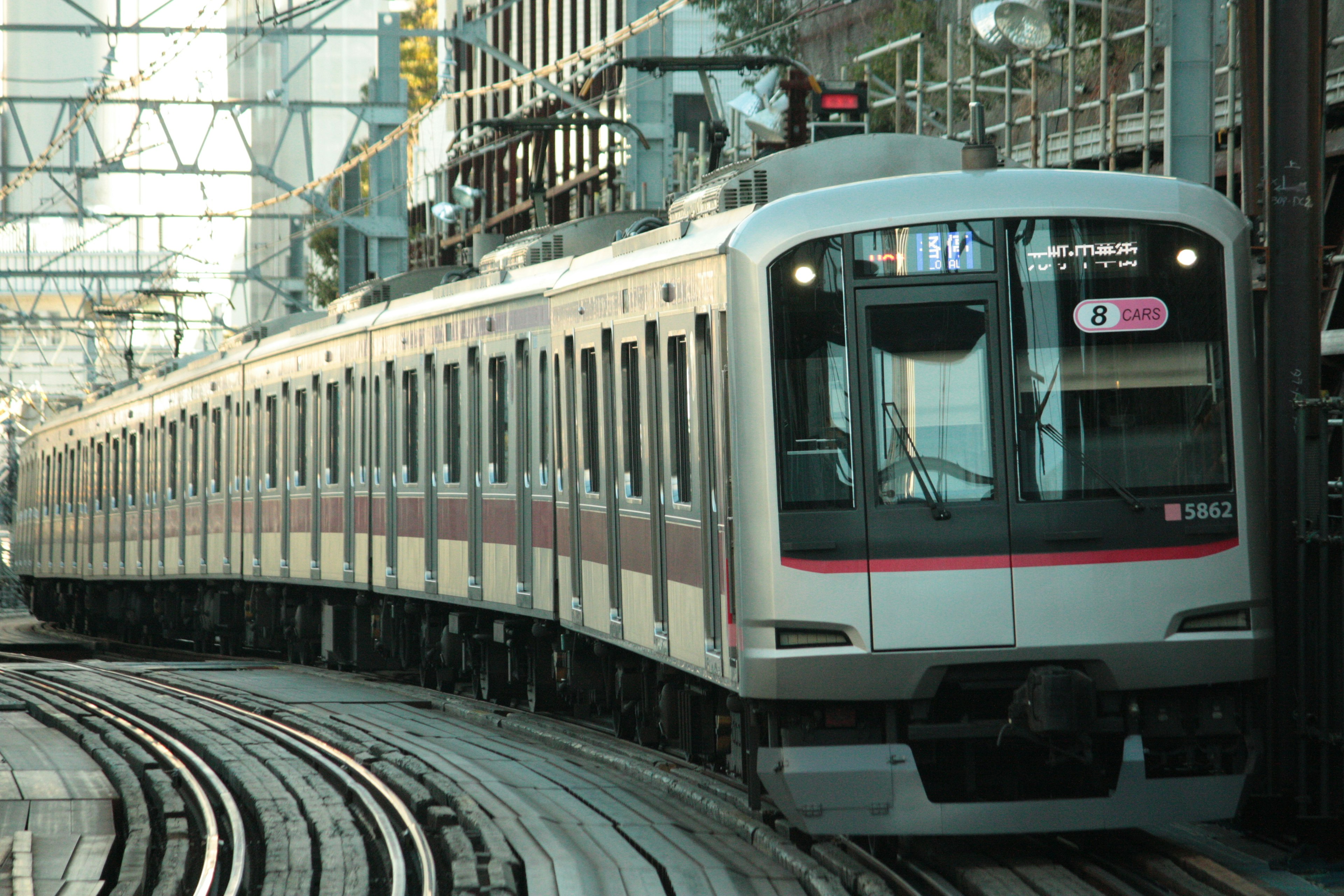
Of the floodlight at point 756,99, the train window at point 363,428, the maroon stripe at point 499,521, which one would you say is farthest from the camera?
the floodlight at point 756,99

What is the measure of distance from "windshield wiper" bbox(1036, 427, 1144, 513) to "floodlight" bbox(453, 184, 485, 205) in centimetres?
1892

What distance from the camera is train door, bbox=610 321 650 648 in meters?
10.4

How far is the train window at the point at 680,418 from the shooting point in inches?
373

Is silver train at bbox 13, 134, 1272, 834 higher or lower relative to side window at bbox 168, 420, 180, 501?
lower

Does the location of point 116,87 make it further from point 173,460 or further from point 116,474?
point 116,474

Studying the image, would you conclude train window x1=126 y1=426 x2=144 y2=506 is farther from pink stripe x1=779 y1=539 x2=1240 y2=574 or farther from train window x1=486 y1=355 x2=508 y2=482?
pink stripe x1=779 y1=539 x2=1240 y2=574

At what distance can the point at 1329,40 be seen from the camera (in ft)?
48.3

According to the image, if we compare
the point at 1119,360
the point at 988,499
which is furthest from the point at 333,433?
the point at 1119,360

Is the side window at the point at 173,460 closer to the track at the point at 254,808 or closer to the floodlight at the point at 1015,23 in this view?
the track at the point at 254,808

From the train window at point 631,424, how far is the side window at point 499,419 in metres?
3.21

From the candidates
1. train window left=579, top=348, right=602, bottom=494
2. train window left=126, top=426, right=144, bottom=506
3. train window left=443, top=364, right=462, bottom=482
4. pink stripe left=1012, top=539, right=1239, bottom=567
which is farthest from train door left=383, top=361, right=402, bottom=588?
train window left=126, top=426, right=144, bottom=506

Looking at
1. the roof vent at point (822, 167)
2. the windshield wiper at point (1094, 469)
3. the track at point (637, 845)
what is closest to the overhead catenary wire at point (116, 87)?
the track at point (637, 845)

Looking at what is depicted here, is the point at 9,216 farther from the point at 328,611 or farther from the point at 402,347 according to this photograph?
the point at 402,347

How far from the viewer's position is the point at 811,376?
26.7 ft
